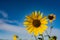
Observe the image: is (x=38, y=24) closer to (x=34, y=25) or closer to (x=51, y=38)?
(x=34, y=25)

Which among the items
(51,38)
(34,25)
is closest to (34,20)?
(34,25)

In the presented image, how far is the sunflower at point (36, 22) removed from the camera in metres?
0.66

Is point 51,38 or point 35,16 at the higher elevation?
point 35,16

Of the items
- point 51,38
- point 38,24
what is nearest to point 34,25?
point 38,24

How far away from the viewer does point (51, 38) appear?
2.05 feet

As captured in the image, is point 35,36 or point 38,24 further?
point 38,24

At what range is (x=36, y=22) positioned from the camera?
28.3 inches

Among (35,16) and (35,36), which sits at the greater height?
(35,16)

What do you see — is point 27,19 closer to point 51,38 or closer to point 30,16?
point 30,16

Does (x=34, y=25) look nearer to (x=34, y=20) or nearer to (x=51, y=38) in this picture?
(x=34, y=20)

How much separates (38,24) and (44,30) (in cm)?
10

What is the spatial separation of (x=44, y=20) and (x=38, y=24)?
5 centimetres

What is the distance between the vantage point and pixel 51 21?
27.7 inches

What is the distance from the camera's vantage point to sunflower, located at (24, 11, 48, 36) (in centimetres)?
66
